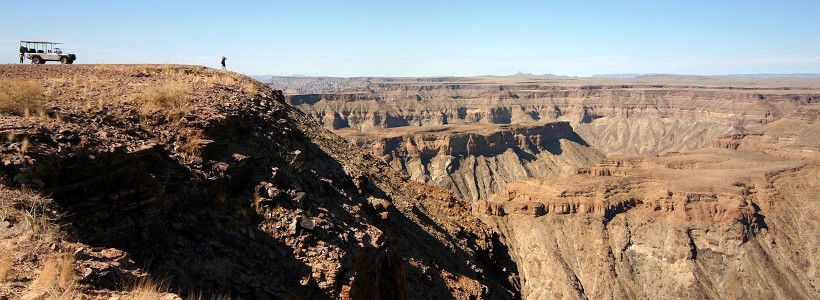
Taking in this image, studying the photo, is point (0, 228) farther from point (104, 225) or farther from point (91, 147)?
point (91, 147)

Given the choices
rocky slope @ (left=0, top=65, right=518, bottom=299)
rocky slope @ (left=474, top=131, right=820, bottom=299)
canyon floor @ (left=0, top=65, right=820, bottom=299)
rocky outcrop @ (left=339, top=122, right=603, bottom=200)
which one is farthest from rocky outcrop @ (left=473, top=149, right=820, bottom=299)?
rocky slope @ (left=0, top=65, right=518, bottom=299)

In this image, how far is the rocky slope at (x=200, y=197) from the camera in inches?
273

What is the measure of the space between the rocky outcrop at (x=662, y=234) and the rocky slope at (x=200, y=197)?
4360 centimetres

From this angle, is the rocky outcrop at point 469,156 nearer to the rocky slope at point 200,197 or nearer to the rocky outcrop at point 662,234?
the rocky outcrop at point 662,234

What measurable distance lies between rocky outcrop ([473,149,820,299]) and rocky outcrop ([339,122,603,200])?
35.9 metres

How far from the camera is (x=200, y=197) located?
8.51 m

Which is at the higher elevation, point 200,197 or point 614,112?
point 200,197

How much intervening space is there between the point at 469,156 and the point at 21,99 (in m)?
105

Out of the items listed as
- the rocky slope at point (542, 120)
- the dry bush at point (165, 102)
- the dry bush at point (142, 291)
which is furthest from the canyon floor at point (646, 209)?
the dry bush at point (142, 291)

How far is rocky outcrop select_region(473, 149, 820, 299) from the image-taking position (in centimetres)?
5253

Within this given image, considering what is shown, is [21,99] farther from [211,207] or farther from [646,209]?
[646,209]

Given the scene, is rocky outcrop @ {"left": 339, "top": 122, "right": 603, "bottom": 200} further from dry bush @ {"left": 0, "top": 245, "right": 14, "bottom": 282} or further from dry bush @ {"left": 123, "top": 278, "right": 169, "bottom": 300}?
dry bush @ {"left": 0, "top": 245, "right": 14, "bottom": 282}

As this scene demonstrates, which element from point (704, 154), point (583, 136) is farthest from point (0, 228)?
point (583, 136)

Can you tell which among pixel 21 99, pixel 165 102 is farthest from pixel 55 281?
pixel 165 102
